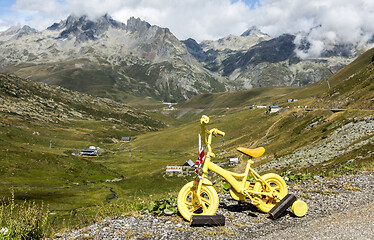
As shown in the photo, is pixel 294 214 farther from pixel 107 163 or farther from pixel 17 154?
pixel 107 163

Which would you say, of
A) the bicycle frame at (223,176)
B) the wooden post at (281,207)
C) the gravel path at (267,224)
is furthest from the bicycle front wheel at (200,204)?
the wooden post at (281,207)

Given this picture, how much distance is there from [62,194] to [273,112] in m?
135

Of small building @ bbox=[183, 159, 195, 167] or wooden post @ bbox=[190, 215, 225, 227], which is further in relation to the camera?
small building @ bbox=[183, 159, 195, 167]

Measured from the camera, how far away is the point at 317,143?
174 feet

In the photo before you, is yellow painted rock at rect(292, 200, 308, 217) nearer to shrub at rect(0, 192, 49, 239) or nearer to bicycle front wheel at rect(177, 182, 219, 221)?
bicycle front wheel at rect(177, 182, 219, 221)

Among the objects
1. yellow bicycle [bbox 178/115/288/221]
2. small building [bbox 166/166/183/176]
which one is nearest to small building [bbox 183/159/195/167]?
small building [bbox 166/166/183/176]

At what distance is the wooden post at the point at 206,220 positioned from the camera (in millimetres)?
11469

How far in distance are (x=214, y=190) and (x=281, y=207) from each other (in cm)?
Answer: 333

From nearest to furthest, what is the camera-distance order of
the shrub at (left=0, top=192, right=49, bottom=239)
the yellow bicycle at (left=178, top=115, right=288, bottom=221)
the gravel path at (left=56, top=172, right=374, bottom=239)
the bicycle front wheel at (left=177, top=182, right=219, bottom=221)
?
the shrub at (left=0, top=192, right=49, bottom=239)
the gravel path at (left=56, top=172, right=374, bottom=239)
the bicycle front wheel at (left=177, top=182, right=219, bottom=221)
the yellow bicycle at (left=178, top=115, right=288, bottom=221)

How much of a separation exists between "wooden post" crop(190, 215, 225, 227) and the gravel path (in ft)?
0.68

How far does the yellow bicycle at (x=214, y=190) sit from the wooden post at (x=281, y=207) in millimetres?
799

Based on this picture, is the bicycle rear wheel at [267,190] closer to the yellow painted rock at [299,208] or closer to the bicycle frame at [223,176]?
the bicycle frame at [223,176]

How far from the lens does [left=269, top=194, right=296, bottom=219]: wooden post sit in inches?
490

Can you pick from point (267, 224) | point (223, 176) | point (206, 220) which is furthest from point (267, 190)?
point (206, 220)
